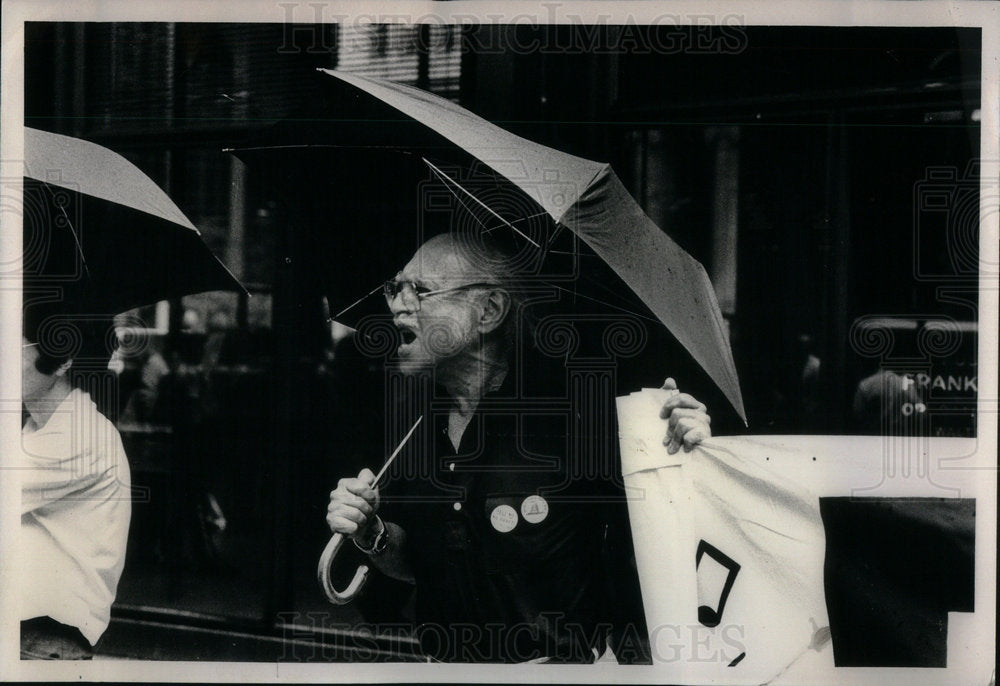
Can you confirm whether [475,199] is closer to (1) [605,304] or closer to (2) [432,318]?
(2) [432,318]

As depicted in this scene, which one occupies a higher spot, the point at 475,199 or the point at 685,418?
the point at 475,199

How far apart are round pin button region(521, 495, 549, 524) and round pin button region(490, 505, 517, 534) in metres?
0.05

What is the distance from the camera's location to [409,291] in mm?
3461

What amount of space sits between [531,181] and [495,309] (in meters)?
0.56

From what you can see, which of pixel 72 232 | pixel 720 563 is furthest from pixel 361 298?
pixel 720 563

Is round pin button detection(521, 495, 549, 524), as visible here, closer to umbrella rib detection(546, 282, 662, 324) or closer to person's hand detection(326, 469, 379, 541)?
person's hand detection(326, 469, 379, 541)

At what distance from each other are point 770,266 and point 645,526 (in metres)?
1.25

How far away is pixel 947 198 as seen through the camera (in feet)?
11.3

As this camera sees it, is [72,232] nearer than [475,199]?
No

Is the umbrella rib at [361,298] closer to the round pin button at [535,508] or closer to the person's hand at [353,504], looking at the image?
the person's hand at [353,504]

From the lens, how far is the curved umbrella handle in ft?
11.3

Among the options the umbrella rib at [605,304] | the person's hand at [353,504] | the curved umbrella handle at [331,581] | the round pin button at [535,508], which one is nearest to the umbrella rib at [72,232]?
the person's hand at [353,504]

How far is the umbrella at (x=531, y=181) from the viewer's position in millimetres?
3340

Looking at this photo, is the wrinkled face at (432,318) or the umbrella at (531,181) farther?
the wrinkled face at (432,318)
